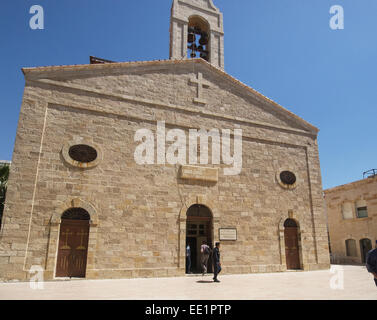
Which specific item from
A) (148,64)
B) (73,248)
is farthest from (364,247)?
(73,248)

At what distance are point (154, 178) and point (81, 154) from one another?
9.54 feet

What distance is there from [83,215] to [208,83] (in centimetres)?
827

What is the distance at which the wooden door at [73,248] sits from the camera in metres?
9.79

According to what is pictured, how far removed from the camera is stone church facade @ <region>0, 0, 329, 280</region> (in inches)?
389

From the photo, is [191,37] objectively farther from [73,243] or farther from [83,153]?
[73,243]

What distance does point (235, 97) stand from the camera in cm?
1438

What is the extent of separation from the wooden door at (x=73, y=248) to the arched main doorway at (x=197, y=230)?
410cm

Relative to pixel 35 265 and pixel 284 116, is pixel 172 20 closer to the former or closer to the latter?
pixel 284 116

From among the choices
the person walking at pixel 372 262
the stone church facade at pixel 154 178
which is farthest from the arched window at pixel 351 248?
the person walking at pixel 372 262

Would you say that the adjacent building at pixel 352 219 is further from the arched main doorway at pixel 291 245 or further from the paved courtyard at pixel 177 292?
the paved courtyard at pixel 177 292

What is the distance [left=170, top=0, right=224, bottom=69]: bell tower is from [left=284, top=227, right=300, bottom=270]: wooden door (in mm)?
8980

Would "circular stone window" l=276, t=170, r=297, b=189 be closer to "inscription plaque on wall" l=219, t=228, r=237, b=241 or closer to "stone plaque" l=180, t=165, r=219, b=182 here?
"stone plaque" l=180, t=165, r=219, b=182
